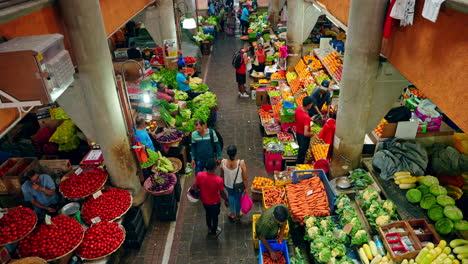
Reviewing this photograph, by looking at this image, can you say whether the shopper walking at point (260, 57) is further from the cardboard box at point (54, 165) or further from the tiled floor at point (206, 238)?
the cardboard box at point (54, 165)

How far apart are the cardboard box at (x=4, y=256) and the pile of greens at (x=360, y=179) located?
21.3 ft

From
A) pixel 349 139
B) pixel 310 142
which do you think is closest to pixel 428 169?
pixel 349 139

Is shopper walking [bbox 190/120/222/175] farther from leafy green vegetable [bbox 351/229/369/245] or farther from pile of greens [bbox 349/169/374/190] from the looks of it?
leafy green vegetable [bbox 351/229/369/245]

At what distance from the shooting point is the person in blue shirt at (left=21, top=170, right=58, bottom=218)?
21.0 feet

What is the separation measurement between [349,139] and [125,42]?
12908 mm

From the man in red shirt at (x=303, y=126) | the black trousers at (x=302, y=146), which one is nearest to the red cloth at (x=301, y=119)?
the man in red shirt at (x=303, y=126)

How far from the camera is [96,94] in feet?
19.2

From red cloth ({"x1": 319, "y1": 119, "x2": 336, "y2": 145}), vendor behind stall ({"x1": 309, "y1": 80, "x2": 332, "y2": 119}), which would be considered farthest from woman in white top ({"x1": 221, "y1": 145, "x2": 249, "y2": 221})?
vendor behind stall ({"x1": 309, "y1": 80, "x2": 332, "y2": 119})

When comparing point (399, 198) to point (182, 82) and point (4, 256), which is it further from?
point (182, 82)

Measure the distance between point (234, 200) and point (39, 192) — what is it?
403 cm

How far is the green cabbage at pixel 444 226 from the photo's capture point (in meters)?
5.25

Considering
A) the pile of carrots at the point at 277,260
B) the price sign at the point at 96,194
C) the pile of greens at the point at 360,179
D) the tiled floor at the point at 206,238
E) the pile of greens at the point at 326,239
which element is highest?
the price sign at the point at 96,194

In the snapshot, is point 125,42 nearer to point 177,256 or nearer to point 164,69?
point 164,69

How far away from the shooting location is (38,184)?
6.44m
